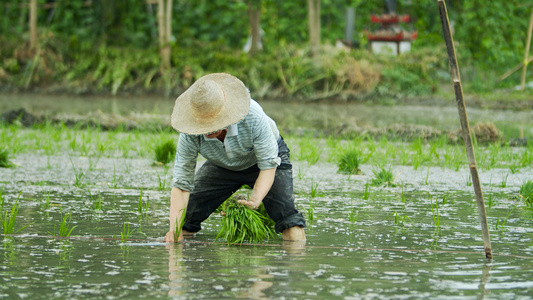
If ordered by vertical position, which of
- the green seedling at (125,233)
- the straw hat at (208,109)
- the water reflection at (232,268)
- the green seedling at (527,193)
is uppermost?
the straw hat at (208,109)

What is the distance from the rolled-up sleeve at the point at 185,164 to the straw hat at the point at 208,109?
228 millimetres

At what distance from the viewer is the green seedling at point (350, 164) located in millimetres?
7336

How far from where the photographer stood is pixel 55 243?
14.5 feet

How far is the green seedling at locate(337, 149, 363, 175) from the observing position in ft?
24.1

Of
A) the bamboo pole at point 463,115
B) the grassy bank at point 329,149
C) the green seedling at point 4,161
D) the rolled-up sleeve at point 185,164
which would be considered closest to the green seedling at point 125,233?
the rolled-up sleeve at point 185,164

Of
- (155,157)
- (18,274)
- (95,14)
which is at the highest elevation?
(95,14)

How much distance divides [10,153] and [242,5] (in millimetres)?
16378

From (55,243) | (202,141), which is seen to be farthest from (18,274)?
(202,141)

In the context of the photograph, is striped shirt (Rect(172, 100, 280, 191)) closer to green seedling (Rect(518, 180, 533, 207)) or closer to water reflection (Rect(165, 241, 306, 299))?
water reflection (Rect(165, 241, 306, 299))

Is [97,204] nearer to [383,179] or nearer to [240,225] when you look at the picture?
[240,225]

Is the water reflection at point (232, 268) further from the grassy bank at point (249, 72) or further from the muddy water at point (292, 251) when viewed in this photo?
the grassy bank at point (249, 72)

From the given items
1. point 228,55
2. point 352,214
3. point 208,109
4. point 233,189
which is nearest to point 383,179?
point 352,214

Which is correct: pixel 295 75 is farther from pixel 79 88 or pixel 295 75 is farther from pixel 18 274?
pixel 18 274

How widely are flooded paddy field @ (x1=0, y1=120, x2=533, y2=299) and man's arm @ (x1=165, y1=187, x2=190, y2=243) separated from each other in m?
0.08
